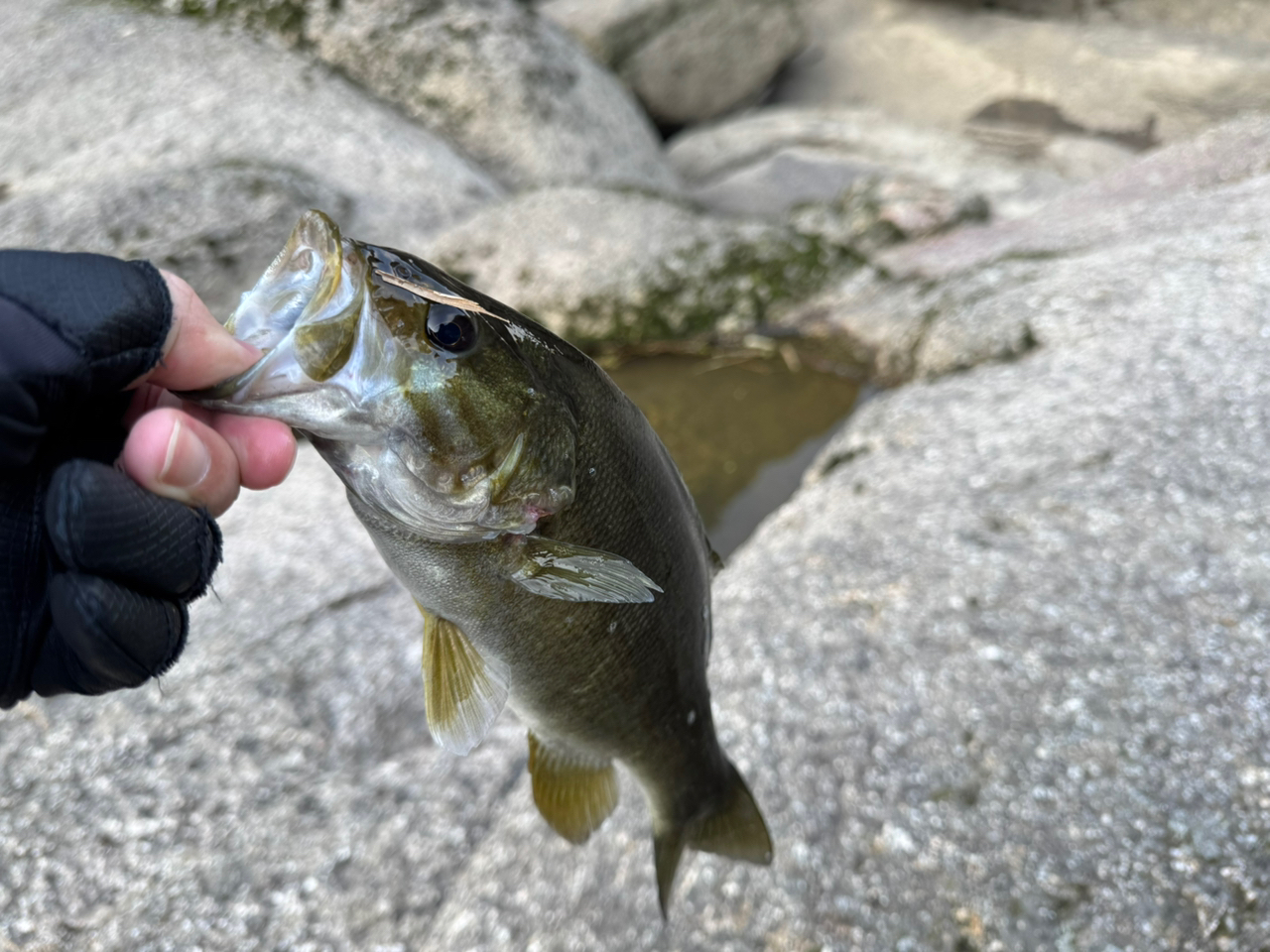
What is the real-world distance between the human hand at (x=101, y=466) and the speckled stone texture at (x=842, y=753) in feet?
4.92

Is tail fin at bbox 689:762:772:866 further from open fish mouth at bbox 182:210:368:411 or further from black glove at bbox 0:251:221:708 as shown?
open fish mouth at bbox 182:210:368:411

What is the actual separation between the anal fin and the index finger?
1.02m

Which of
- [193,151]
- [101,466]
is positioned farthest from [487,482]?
[193,151]

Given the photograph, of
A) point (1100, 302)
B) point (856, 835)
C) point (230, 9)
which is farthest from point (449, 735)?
point (230, 9)

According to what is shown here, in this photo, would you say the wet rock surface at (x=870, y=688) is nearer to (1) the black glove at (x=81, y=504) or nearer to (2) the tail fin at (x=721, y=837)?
(2) the tail fin at (x=721, y=837)

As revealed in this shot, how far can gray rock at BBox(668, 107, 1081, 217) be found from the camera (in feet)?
29.1

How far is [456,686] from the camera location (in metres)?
1.51

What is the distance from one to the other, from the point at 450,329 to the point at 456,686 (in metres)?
0.65

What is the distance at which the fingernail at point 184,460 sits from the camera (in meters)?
1.22

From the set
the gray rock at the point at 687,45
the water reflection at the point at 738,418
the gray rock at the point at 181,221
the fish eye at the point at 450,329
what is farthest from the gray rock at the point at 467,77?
the fish eye at the point at 450,329

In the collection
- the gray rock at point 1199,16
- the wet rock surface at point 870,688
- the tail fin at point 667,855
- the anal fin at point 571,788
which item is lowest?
the gray rock at point 1199,16

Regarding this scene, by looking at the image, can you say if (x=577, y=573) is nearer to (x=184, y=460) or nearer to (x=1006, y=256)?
(x=184, y=460)

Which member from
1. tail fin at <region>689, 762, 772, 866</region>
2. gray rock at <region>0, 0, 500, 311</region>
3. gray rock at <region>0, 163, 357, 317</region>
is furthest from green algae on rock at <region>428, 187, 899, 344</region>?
tail fin at <region>689, 762, 772, 866</region>

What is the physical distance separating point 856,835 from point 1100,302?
3.39 metres
